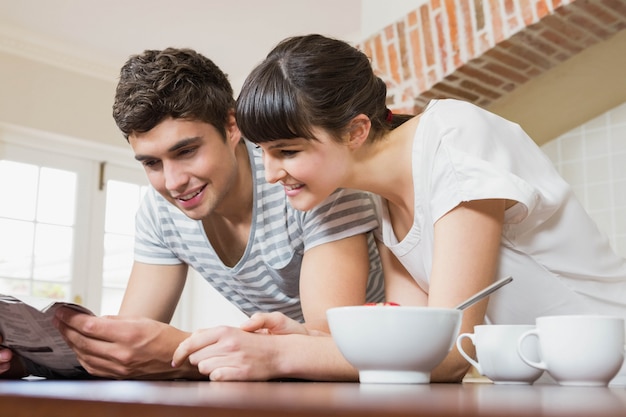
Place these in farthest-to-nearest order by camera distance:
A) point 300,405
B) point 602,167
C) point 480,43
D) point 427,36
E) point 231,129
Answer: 1. point 602,167
2. point 427,36
3. point 480,43
4. point 231,129
5. point 300,405

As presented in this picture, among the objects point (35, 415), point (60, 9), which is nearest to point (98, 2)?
point (60, 9)

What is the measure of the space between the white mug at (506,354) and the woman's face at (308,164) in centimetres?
44

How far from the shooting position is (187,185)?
1439 millimetres

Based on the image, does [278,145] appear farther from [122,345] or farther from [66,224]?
[66,224]

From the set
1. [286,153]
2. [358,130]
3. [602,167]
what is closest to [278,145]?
[286,153]

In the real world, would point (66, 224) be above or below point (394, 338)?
above

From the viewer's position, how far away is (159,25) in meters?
4.10

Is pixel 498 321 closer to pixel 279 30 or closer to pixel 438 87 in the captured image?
pixel 438 87

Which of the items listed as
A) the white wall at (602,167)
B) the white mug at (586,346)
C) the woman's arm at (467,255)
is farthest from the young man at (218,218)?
the white wall at (602,167)

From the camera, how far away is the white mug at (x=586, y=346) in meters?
0.67

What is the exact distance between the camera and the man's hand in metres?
0.92

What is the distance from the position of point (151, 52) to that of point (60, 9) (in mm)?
2659

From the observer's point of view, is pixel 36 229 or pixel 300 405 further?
pixel 36 229

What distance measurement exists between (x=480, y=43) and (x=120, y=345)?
2.03 metres
